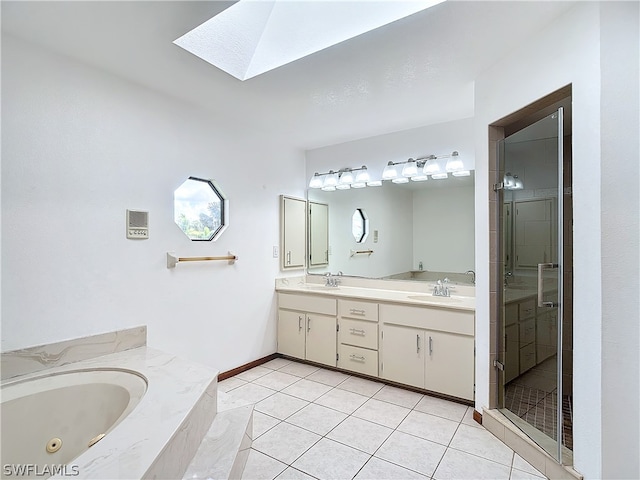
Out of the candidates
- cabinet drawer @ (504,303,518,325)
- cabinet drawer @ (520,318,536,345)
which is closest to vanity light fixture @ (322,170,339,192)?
cabinet drawer @ (504,303,518,325)

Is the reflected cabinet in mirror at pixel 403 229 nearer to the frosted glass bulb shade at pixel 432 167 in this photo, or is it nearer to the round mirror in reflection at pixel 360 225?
the round mirror in reflection at pixel 360 225

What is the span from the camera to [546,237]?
1.98 meters

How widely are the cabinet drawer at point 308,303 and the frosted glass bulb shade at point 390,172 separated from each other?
137 centimetres

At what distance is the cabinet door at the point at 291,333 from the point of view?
11.4ft

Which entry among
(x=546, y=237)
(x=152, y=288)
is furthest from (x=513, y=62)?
(x=152, y=288)

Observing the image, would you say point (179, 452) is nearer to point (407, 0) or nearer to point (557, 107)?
point (407, 0)

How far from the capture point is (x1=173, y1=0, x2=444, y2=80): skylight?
1784mm

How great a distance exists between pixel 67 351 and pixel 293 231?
2364 millimetres

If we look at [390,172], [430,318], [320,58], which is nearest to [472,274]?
[430,318]

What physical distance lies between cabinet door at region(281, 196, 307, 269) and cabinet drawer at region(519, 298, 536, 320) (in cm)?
235

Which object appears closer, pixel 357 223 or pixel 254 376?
pixel 254 376

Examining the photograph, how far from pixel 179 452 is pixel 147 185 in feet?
5.96

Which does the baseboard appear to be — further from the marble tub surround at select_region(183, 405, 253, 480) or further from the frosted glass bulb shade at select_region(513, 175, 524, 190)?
the frosted glass bulb shade at select_region(513, 175, 524, 190)

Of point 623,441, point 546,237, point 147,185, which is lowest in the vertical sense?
point 623,441
